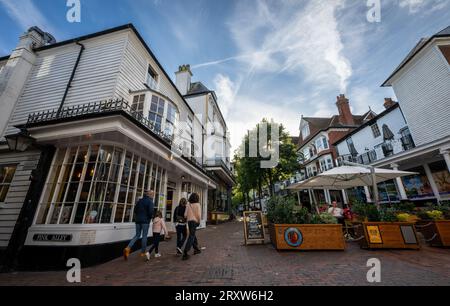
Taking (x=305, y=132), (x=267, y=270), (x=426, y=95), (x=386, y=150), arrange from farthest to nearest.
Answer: (x=305, y=132) < (x=386, y=150) < (x=426, y=95) < (x=267, y=270)

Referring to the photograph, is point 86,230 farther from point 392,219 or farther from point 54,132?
point 392,219

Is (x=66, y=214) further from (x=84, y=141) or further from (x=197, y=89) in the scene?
(x=197, y=89)

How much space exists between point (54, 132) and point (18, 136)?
2.74ft

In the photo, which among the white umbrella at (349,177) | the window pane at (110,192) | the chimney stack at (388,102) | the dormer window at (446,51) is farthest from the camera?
the chimney stack at (388,102)

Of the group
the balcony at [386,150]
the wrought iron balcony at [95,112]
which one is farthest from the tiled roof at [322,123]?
the wrought iron balcony at [95,112]

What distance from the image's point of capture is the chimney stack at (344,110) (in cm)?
2481

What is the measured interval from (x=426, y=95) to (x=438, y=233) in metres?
11.9

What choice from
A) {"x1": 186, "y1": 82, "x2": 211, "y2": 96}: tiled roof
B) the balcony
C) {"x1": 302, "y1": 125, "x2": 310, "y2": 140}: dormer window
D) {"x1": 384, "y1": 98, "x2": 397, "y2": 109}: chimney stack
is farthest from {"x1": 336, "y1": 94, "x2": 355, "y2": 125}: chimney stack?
{"x1": 186, "y1": 82, "x2": 211, "y2": 96}: tiled roof

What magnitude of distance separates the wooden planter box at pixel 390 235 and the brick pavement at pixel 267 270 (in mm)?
256

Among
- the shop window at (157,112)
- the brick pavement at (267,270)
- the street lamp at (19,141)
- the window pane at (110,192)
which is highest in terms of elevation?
the shop window at (157,112)

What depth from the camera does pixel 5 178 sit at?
22.8 feet

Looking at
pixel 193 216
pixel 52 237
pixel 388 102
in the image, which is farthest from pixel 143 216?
pixel 388 102

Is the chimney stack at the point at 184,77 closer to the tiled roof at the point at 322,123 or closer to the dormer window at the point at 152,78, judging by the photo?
the dormer window at the point at 152,78
